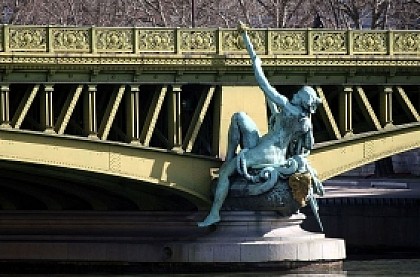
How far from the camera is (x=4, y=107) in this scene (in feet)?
206

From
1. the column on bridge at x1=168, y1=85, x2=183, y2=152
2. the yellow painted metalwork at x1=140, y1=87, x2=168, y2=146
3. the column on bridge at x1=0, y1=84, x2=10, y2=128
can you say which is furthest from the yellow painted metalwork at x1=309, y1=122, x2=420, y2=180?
the column on bridge at x1=0, y1=84, x2=10, y2=128

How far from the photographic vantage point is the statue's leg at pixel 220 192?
6556 centimetres

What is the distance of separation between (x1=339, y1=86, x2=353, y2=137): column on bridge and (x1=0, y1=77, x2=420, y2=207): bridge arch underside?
0.09 ft

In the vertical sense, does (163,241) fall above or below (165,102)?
below

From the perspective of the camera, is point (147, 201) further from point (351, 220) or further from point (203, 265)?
point (351, 220)

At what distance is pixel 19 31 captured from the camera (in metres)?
63.7

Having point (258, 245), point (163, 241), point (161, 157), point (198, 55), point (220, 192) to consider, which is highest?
point (198, 55)

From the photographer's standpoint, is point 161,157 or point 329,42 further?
point 329,42

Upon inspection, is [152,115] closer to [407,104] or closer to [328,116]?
[328,116]

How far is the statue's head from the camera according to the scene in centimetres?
6438

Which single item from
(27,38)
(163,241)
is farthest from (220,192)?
(27,38)

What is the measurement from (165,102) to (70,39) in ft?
13.3

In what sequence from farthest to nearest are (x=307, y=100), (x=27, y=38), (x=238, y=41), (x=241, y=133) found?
(x=238, y=41), (x=241, y=133), (x=307, y=100), (x=27, y=38)

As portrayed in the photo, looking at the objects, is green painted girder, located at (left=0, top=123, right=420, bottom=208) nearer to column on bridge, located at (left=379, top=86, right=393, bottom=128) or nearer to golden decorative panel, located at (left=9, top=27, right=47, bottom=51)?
column on bridge, located at (left=379, top=86, right=393, bottom=128)
